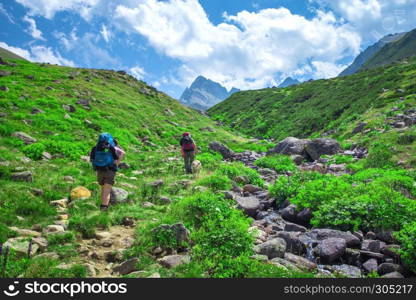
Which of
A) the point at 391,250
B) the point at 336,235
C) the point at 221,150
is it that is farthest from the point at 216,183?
the point at 221,150

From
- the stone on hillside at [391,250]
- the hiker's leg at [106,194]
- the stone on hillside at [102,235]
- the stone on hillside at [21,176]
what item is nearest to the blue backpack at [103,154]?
the hiker's leg at [106,194]

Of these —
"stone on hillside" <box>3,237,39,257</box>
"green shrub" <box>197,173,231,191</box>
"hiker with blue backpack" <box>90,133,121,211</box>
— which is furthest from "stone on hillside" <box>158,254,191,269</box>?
"green shrub" <box>197,173,231,191</box>

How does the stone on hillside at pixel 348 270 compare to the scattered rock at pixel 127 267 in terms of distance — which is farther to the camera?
the stone on hillside at pixel 348 270

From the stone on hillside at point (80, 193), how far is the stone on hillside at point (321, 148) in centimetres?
1876

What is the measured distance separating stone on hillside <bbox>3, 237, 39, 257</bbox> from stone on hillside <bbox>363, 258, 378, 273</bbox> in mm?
6854

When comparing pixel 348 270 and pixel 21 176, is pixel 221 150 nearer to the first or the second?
pixel 21 176

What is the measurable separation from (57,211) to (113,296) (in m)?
4.47

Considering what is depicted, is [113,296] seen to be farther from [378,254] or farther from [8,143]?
[8,143]

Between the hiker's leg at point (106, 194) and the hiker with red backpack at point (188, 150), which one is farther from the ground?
the hiker with red backpack at point (188, 150)

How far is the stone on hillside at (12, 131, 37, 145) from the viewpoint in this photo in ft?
45.3

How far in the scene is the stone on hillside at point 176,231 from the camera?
260 inches

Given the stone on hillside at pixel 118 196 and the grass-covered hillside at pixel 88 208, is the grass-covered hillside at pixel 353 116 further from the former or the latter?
the stone on hillside at pixel 118 196

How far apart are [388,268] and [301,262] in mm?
1703

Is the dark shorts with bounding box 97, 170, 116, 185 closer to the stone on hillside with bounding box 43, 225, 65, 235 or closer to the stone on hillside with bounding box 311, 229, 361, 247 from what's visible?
the stone on hillside with bounding box 43, 225, 65, 235
